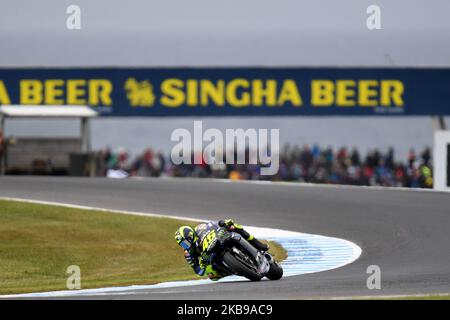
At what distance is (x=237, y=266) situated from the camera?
14234 millimetres

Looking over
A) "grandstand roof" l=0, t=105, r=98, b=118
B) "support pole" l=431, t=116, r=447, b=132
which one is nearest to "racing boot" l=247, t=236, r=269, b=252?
"grandstand roof" l=0, t=105, r=98, b=118

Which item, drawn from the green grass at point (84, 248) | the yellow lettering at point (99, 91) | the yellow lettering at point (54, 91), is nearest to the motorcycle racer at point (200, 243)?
the green grass at point (84, 248)

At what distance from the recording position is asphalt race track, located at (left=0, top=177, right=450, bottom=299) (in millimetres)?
13516

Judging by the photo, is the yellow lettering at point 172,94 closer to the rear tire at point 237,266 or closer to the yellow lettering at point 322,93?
the yellow lettering at point 322,93

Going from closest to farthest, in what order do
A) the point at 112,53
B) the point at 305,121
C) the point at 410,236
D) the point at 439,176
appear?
the point at 410,236 → the point at 439,176 → the point at 305,121 → the point at 112,53

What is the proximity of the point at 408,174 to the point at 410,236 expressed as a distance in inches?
506

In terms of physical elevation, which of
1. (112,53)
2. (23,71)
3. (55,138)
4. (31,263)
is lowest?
(31,263)

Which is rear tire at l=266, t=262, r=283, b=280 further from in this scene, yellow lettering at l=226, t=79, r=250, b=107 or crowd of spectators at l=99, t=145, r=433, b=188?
yellow lettering at l=226, t=79, r=250, b=107

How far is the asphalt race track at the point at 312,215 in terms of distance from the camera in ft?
44.3

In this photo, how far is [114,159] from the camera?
35.0 metres

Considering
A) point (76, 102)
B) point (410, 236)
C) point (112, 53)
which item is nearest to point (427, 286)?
point (410, 236)

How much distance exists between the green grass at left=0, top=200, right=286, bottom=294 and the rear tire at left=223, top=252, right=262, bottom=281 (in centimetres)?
155

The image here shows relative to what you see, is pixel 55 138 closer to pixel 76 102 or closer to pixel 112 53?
pixel 76 102

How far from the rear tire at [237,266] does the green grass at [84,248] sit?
5.08ft
